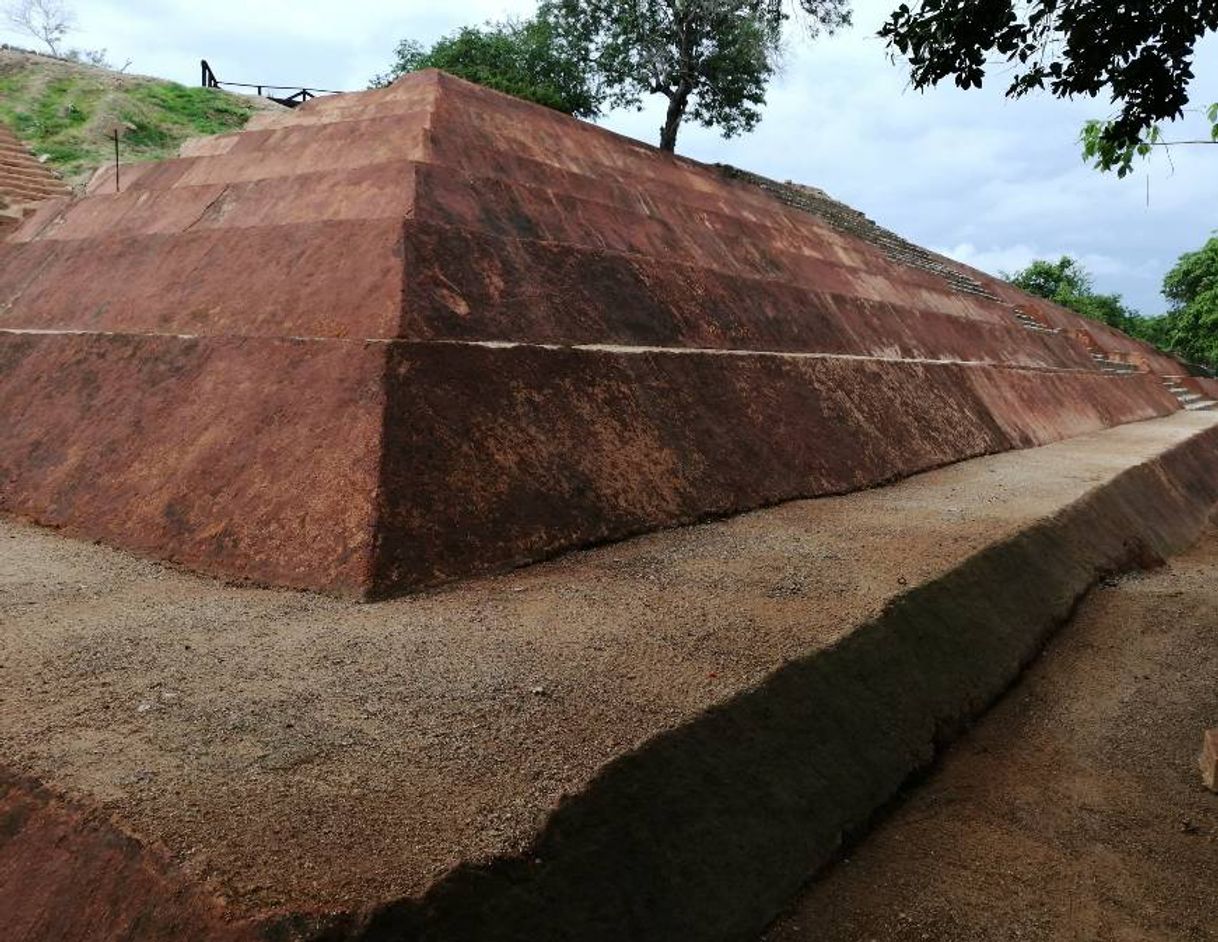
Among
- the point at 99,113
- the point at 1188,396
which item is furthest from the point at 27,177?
the point at 1188,396

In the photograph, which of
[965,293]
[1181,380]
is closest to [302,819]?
[965,293]

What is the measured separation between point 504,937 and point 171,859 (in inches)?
Result: 20.3

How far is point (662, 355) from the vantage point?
13.9ft

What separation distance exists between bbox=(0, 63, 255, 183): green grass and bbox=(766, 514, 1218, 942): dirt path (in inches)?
543

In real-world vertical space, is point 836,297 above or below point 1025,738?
above

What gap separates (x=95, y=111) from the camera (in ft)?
51.6

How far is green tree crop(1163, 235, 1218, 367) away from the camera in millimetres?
26141

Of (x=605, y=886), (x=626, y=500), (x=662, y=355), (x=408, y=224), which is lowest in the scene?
(x=605, y=886)

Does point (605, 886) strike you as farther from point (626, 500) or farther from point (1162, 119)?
point (1162, 119)

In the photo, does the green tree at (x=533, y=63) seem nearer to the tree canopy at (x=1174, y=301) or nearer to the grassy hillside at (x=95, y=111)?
the grassy hillside at (x=95, y=111)

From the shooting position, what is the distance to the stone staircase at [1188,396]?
16.5 m

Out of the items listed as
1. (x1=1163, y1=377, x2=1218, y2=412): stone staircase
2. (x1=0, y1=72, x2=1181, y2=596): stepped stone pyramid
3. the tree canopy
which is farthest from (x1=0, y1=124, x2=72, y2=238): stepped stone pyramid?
the tree canopy

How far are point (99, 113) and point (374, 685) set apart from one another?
17.4m

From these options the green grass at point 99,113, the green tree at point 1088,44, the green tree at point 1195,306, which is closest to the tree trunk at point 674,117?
the green grass at point 99,113
